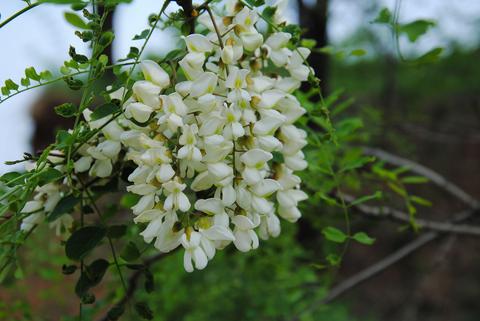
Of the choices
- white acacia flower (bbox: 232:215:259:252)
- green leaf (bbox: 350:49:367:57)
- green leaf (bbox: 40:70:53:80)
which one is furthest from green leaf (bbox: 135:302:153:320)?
green leaf (bbox: 350:49:367:57)

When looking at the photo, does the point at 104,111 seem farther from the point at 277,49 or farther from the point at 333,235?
the point at 333,235

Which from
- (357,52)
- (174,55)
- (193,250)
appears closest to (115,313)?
(193,250)

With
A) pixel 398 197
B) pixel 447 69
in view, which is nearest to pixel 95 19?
pixel 398 197

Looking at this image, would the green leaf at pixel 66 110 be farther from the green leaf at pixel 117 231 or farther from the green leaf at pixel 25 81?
the green leaf at pixel 117 231

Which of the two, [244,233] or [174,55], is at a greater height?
[174,55]

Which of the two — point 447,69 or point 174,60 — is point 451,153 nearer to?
point 447,69

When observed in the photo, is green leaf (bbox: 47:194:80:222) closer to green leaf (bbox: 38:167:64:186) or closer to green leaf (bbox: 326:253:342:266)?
green leaf (bbox: 38:167:64:186)
